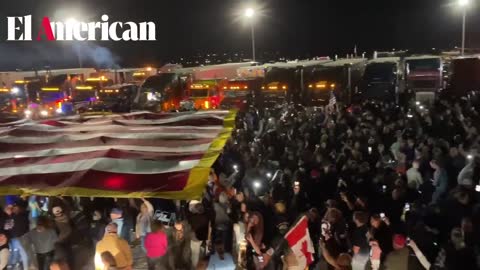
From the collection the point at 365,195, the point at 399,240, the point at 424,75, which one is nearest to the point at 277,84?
the point at 424,75

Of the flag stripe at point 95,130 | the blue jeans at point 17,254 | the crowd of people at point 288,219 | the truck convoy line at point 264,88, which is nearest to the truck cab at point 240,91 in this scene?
the truck convoy line at point 264,88

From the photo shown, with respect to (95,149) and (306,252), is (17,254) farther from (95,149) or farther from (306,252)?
(306,252)

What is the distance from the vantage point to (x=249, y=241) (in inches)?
333

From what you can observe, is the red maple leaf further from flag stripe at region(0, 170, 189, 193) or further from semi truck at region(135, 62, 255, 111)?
semi truck at region(135, 62, 255, 111)

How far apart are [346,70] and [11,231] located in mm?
24837

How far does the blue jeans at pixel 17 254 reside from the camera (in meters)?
8.49

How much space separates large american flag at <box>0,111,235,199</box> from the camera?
5750mm

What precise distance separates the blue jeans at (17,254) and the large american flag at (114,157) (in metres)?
1.80

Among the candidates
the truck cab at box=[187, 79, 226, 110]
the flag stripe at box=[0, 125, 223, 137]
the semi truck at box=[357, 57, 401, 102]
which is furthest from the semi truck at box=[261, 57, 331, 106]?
the flag stripe at box=[0, 125, 223, 137]

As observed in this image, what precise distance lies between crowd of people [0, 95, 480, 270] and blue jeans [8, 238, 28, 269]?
0.06 feet

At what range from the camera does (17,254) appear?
870 centimetres

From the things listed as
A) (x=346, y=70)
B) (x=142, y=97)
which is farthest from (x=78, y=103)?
(x=346, y=70)

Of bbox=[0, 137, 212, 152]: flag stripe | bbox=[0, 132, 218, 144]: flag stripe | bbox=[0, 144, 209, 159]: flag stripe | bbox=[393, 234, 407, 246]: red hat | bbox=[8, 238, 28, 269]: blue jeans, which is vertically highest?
bbox=[0, 132, 218, 144]: flag stripe

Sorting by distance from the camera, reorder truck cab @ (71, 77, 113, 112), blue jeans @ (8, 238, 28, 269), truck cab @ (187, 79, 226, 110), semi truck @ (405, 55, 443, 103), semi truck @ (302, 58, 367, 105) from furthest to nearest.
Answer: truck cab @ (71, 77, 113, 112)
semi truck @ (302, 58, 367, 105)
semi truck @ (405, 55, 443, 103)
truck cab @ (187, 79, 226, 110)
blue jeans @ (8, 238, 28, 269)
